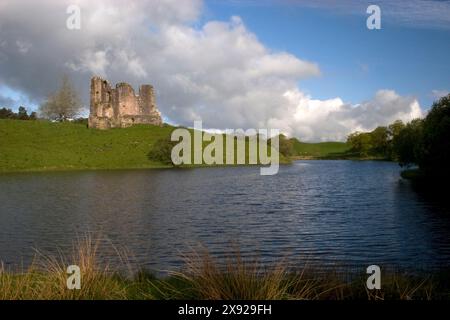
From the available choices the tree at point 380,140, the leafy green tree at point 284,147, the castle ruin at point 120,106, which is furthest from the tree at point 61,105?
the tree at point 380,140

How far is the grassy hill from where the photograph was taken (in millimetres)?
86812

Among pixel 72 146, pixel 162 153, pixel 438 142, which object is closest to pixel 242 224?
pixel 438 142

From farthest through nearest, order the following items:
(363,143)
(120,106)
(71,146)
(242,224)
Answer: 1. (363,143)
2. (120,106)
3. (71,146)
4. (242,224)

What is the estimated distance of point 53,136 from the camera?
10556 centimetres

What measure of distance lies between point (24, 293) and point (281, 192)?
3801 centimetres

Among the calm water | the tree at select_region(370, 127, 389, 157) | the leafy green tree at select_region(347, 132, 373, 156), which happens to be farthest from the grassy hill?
the leafy green tree at select_region(347, 132, 373, 156)

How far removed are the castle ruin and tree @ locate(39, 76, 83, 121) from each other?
→ 12.0 metres

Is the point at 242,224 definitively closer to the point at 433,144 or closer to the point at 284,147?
the point at 433,144

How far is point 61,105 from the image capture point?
12875cm

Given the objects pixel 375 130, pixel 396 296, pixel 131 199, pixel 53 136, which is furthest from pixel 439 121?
pixel 375 130

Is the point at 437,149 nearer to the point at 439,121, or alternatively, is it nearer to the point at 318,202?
the point at 439,121

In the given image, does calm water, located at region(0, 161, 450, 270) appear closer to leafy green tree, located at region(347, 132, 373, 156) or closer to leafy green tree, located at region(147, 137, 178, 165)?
leafy green tree, located at region(147, 137, 178, 165)

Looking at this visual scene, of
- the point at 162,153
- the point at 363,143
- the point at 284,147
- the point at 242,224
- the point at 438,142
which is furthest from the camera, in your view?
the point at 363,143

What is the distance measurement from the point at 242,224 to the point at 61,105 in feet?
375
